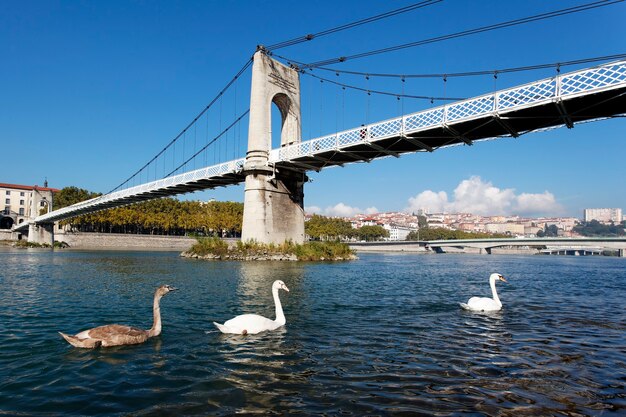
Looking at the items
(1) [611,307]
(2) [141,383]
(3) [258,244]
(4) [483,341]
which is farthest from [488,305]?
(3) [258,244]

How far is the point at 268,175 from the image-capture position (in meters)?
40.6

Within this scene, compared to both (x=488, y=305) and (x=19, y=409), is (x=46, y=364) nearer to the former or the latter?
(x=19, y=409)

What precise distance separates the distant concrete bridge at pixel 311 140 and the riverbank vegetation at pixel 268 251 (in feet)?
4.26

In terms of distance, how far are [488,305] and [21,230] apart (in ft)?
315

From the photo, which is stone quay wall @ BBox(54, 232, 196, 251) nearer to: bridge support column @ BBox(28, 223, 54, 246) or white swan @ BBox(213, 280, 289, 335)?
bridge support column @ BBox(28, 223, 54, 246)

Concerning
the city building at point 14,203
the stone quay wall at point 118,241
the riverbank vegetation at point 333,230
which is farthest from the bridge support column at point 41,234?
the riverbank vegetation at point 333,230

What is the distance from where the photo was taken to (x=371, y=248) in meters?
121

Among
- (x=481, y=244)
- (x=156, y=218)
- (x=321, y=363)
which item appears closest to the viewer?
(x=321, y=363)

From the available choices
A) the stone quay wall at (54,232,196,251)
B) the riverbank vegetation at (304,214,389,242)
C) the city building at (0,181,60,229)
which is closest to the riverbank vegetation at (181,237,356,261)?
the stone quay wall at (54,232,196,251)

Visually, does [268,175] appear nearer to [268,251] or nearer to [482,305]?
[268,251]

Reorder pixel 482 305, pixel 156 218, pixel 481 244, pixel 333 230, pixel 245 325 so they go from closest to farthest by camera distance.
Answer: pixel 245 325
pixel 482 305
pixel 156 218
pixel 481 244
pixel 333 230

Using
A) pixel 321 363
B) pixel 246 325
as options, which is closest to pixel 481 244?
pixel 246 325

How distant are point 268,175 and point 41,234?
5336 cm

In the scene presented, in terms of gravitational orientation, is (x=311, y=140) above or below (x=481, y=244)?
above
